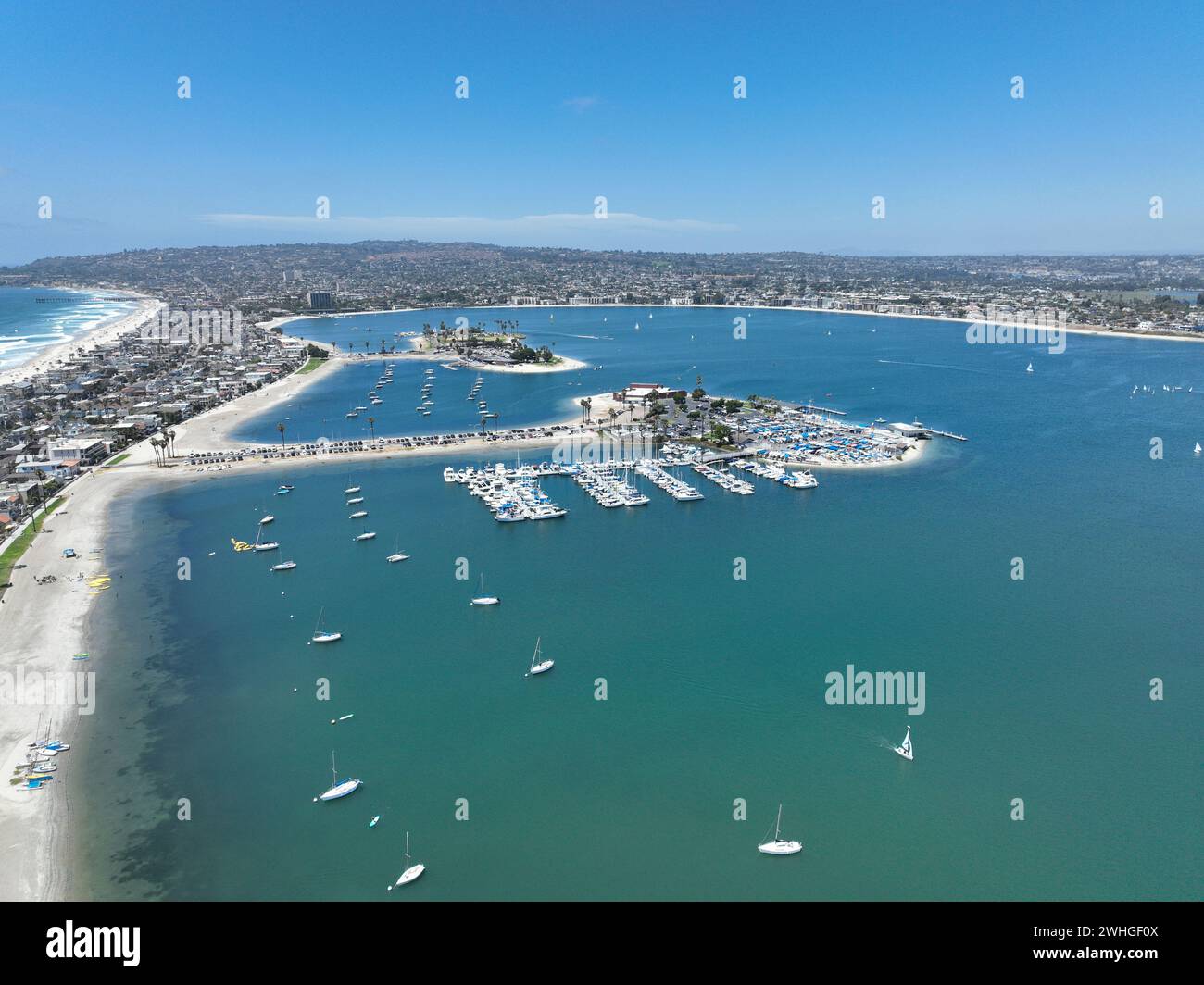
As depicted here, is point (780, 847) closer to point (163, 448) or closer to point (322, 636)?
point (322, 636)

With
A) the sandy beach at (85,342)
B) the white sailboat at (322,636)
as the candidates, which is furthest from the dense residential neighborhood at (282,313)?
the white sailboat at (322,636)

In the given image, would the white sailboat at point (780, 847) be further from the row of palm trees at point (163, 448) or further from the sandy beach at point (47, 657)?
the row of palm trees at point (163, 448)

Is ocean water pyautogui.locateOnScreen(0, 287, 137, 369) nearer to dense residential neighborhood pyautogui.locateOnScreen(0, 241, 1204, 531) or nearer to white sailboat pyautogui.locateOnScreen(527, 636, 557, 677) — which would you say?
dense residential neighborhood pyautogui.locateOnScreen(0, 241, 1204, 531)

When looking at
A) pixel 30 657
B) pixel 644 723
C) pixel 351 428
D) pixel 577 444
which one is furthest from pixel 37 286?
pixel 644 723

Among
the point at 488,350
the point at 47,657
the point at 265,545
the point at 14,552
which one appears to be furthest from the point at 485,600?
the point at 488,350

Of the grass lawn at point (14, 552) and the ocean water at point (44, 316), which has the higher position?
the ocean water at point (44, 316)
